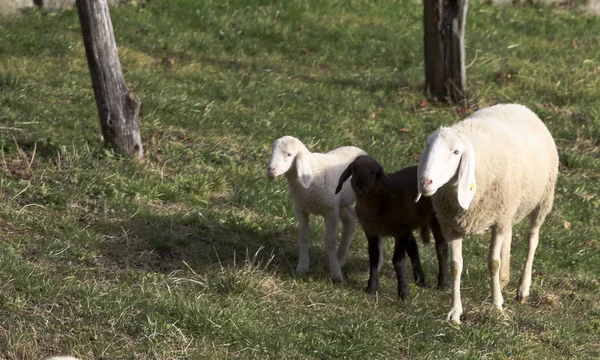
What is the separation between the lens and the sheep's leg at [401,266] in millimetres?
7219

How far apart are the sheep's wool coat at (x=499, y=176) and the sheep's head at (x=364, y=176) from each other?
1.53ft

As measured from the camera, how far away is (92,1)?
28.9 feet

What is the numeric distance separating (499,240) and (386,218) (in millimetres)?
787

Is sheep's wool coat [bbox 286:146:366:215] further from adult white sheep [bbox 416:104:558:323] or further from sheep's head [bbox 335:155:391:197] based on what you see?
adult white sheep [bbox 416:104:558:323]

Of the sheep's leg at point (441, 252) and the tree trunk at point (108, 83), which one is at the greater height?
the tree trunk at point (108, 83)

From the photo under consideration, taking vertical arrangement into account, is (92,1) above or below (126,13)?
above

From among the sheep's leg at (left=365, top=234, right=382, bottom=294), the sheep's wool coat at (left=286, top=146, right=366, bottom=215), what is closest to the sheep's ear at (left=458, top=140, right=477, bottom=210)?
the sheep's leg at (left=365, top=234, right=382, bottom=294)

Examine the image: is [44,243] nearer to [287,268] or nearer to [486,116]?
[287,268]

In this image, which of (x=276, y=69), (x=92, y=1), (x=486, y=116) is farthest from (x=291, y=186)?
(x=276, y=69)

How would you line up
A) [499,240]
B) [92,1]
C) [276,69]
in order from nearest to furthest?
[499,240] → [92,1] → [276,69]

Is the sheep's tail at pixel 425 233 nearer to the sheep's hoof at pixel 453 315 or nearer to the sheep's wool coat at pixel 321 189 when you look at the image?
the sheep's wool coat at pixel 321 189

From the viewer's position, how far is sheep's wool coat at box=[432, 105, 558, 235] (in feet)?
21.7

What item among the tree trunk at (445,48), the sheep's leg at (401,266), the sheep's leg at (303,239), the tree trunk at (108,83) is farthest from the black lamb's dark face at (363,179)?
the tree trunk at (445,48)

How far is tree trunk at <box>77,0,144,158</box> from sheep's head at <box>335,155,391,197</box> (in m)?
2.72
